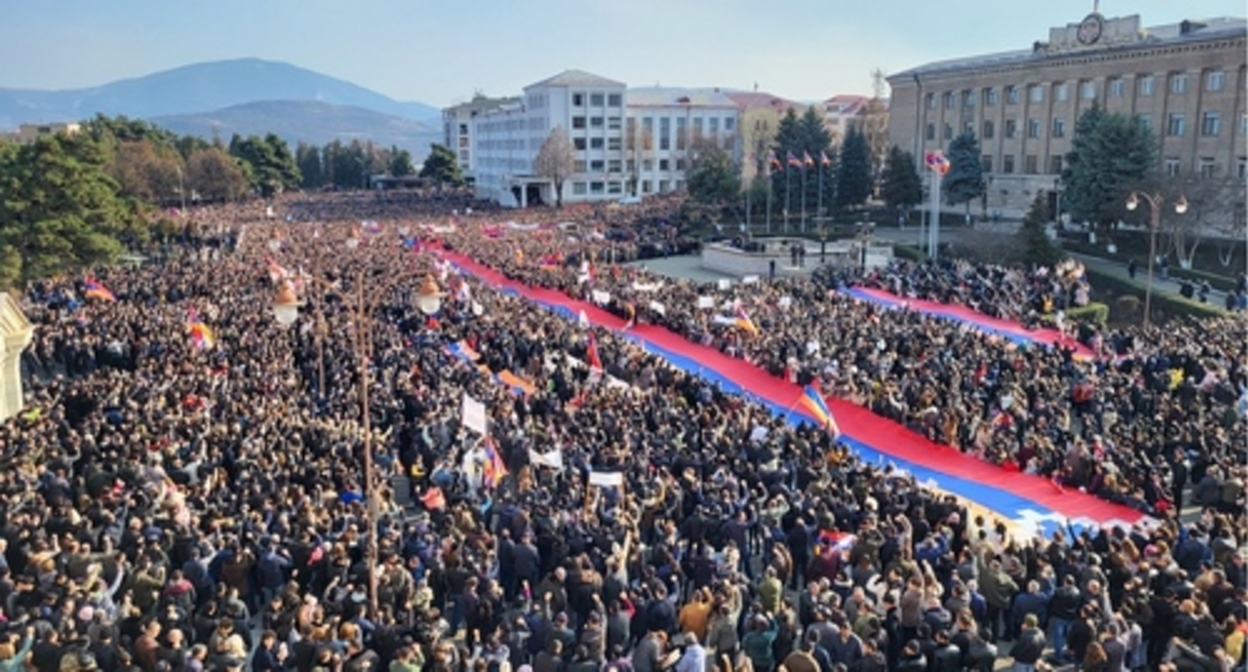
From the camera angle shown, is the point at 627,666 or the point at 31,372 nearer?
the point at 627,666

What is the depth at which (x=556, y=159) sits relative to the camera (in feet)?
307

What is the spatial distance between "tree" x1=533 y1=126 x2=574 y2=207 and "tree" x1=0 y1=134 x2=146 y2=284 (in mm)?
54995

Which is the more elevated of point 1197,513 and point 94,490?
point 94,490

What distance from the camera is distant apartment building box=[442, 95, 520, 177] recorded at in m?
137

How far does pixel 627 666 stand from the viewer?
9.45m

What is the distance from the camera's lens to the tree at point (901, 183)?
67500 mm

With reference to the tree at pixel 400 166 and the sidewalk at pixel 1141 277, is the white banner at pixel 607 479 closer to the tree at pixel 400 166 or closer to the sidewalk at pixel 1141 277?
the sidewalk at pixel 1141 277

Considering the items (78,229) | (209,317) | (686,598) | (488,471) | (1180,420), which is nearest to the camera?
(686,598)

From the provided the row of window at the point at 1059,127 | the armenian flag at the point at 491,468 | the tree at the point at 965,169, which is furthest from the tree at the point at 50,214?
the tree at the point at 965,169

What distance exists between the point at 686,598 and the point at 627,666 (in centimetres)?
327

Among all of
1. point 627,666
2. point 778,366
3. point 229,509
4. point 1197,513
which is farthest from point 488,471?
point 1197,513

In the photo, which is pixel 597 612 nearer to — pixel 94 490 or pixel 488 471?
pixel 488 471

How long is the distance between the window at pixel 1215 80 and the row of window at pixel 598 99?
56.8m

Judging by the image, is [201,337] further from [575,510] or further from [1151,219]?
[1151,219]
